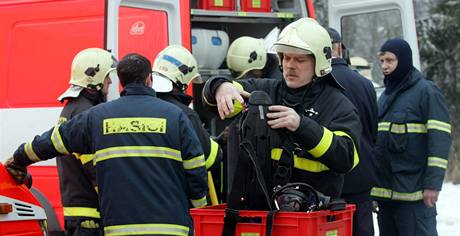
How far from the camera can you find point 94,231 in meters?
5.40

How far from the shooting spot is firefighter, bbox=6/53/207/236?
446 cm

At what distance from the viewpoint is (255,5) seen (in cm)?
779

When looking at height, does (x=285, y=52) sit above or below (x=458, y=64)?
below

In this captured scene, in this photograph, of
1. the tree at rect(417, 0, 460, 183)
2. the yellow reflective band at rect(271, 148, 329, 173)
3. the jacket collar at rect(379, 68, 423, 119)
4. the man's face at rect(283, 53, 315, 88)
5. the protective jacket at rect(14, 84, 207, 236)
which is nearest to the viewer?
the yellow reflective band at rect(271, 148, 329, 173)

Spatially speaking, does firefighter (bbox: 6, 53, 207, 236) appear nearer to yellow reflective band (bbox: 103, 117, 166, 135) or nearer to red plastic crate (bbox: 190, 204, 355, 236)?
yellow reflective band (bbox: 103, 117, 166, 135)

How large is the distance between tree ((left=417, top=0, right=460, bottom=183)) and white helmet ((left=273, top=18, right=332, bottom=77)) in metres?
11.6

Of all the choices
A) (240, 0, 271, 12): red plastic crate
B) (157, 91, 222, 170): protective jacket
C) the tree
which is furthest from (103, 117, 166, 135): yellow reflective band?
the tree

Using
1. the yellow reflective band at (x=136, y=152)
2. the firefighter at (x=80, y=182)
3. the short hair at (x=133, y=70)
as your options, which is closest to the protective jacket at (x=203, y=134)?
the firefighter at (x=80, y=182)

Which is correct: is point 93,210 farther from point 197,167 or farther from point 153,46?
point 153,46

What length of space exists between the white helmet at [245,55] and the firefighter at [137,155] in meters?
2.93

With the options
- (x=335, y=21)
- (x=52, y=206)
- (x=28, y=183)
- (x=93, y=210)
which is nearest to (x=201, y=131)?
(x=93, y=210)

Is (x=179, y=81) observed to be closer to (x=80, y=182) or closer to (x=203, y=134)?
(x=203, y=134)

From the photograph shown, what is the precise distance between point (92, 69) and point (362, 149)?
1863 millimetres

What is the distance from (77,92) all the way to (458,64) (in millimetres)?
11418
